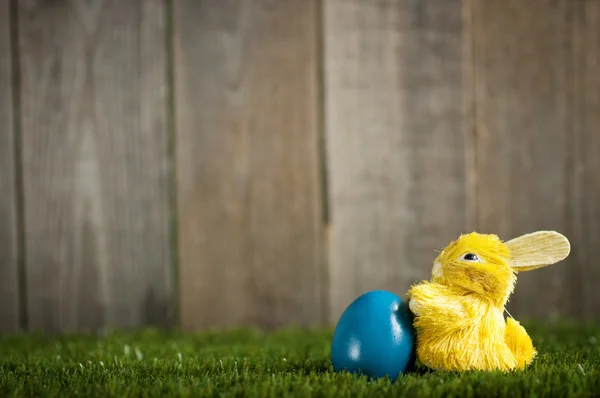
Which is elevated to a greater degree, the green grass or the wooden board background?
the wooden board background

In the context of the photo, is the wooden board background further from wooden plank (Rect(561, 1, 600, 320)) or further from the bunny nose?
the bunny nose

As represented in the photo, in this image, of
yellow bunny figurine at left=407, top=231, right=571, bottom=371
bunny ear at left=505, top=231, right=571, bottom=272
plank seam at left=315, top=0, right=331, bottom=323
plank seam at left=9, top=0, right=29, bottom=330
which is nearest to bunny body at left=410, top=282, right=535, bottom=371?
yellow bunny figurine at left=407, top=231, right=571, bottom=371

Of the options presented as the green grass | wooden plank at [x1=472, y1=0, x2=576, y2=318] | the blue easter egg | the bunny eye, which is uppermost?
wooden plank at [x1=472, y1=0, x2=576, y2=318]

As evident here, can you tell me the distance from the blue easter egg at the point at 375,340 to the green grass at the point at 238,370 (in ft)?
0.14

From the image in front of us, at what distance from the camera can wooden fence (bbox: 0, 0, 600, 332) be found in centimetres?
253

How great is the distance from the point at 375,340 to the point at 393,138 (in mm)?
1351

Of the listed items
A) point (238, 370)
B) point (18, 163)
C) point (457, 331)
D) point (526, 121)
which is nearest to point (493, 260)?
point (457, 331)

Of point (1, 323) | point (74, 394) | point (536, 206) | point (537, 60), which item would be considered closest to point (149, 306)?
point (1, 323)

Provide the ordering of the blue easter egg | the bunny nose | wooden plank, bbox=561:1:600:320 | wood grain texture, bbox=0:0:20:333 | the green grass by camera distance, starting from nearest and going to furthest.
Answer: the green grass → the blue easter egg → the bunny nose → wood grain texture, bbox=0:0:20:333 → wooden plank, bbox=561:1:600:320

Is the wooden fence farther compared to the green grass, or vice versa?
the wooden fence

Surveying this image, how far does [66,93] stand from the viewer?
2.54 metres

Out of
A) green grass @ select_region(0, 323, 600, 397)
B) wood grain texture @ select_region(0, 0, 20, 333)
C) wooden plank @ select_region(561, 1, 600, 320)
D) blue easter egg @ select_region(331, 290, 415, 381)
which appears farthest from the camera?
wooden plank @ select_region(561, 1, 600, 320)

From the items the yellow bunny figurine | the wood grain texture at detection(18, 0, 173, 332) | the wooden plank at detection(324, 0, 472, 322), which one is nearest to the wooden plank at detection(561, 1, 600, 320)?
the wooden plank at detection(324, 0, 472, 322)

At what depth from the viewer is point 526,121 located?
8.81ft
